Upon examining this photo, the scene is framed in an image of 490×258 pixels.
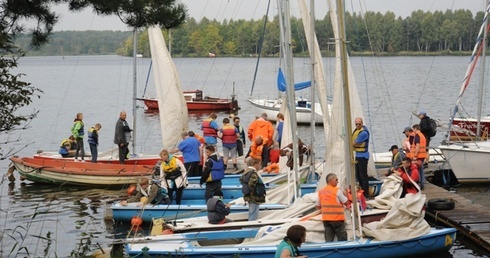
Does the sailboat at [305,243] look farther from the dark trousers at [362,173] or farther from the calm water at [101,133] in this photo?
the dark trousers at [362,173]

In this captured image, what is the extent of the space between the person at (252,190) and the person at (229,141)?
295 inches

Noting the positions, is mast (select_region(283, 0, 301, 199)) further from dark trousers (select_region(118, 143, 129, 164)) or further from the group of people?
the group of people

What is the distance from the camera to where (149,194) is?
20016mm

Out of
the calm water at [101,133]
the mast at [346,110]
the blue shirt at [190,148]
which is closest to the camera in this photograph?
the mast at [346,110]

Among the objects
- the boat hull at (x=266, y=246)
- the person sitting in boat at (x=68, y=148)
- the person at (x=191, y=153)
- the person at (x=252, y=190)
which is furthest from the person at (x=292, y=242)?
the person sitting in boat at (x=68, y=148)

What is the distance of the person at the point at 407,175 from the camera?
1831 cm

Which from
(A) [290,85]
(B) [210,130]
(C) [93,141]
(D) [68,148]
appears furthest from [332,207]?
(D) [68,148]

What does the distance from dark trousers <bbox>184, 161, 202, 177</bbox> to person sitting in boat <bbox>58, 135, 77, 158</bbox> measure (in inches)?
254

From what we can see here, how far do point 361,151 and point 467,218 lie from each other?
10.0 ft

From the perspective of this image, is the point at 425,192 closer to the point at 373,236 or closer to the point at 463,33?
the point at 373,236

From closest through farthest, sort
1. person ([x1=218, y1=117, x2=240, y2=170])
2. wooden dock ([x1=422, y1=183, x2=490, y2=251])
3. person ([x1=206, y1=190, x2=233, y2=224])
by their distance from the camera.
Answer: person ([x1=206, y1=190, x2=233, y2=224]) → wooden dock ([x1=422, y1=183, x2=490, y2=251]) → person ([x1=218, y1=117, x2=240, y2=170])

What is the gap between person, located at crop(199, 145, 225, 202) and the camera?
1962 centimetres

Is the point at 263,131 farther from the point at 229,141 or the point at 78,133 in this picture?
the point at 78,133

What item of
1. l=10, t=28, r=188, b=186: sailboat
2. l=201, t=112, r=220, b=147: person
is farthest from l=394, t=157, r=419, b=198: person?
l=10, t=28, r=188, b=186: sailboat
